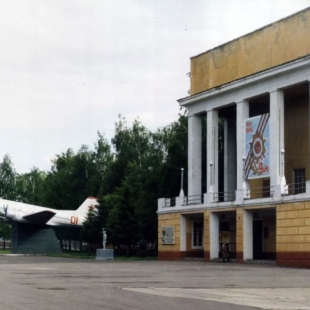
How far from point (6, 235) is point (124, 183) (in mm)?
56346

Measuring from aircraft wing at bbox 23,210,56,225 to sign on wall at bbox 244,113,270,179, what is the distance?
32.4 metres

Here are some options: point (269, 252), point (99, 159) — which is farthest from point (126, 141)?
point (269, 252)

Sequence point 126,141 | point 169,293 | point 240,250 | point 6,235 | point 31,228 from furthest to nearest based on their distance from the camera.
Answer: point 6,235 < point 126,141 < point 31,228 < point 240,250 < point 169,293

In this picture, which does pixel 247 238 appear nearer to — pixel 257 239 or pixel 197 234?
pixel 257 239

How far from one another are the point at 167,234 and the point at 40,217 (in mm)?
25124

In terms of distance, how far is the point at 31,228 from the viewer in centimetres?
8612

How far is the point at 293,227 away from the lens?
1842 inches

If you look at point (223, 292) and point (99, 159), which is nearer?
point (223, 292)

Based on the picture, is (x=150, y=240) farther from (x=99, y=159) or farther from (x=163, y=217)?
(x=99, y=159)

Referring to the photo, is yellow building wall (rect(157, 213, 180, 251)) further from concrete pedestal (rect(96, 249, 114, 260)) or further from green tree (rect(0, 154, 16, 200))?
green tree (rect(0, 154, 16, 200))

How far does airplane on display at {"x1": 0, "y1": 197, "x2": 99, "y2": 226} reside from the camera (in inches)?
3268

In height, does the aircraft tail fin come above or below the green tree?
below

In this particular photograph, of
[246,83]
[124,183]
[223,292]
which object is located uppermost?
[246,83]

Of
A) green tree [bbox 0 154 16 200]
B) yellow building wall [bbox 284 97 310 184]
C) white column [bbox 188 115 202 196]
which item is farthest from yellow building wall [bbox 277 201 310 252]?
green tree [bbox 0 154 16 200]
